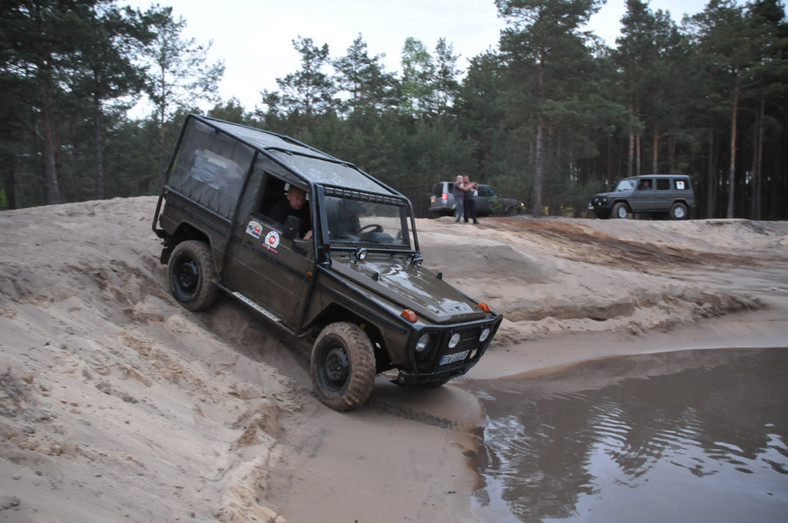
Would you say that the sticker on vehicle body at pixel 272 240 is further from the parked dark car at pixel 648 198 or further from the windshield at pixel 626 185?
the windshield at pixel 626 185

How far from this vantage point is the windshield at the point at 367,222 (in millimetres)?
5938

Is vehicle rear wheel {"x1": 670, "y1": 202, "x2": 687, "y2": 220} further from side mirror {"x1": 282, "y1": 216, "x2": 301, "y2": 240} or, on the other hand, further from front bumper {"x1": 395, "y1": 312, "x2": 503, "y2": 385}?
side mirror {"x1": 282, "y1": 216, "x2": 301, "y2": 240}

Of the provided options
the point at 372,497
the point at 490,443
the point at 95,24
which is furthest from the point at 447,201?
the point at 372,497

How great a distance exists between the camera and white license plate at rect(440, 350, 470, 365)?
5.27 metres

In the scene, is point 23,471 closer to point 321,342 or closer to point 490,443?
point 321,342

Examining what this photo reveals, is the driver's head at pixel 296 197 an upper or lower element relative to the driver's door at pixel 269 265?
upper

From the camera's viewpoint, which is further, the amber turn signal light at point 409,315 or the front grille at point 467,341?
the front grille at point 467,341

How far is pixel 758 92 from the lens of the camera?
29312mm

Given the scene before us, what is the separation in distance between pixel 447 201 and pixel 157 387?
17.2 meters

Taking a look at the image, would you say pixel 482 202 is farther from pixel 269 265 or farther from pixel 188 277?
pixel 269 265

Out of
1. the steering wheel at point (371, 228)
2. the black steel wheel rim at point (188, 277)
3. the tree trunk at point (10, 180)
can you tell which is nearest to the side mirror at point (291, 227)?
Result: the steering wheel at point (371, 228)

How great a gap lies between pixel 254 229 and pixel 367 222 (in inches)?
50.1

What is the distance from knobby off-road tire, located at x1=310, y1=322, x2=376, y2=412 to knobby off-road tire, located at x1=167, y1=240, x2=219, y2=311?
1.83 metres

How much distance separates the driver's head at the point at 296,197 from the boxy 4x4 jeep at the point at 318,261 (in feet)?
0.06
